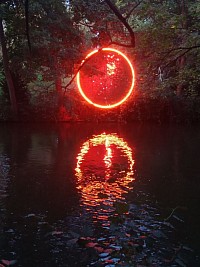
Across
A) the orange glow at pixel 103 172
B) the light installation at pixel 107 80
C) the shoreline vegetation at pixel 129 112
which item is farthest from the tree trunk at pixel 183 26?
the orange glow at pixel 103 172

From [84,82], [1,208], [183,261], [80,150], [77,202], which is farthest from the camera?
[84,82]

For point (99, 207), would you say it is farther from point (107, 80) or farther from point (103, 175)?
point (107, 80)

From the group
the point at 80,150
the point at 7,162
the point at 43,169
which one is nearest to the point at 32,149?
the point at 80,150

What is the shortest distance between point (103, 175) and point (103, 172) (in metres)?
0.34

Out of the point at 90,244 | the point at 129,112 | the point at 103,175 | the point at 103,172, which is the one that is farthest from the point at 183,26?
the point at 90,244

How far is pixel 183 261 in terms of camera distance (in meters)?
4.32

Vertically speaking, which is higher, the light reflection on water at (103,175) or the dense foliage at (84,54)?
the dense foliage at (84,54)

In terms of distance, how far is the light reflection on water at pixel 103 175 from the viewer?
650 centimetres

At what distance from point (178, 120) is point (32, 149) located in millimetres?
13055

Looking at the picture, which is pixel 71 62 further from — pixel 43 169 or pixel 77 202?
pixel 77 202

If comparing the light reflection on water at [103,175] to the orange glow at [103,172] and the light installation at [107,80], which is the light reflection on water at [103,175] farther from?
the light installation at [107,80]

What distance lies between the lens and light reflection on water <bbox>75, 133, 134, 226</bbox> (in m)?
6.50

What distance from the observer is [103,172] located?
8992 mm

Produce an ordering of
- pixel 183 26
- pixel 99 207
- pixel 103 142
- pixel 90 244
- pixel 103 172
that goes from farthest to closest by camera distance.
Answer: pixel 183 26 → pixel 103 142 → pixel 103 172 → pixel 99 207 → pixel 90 244
